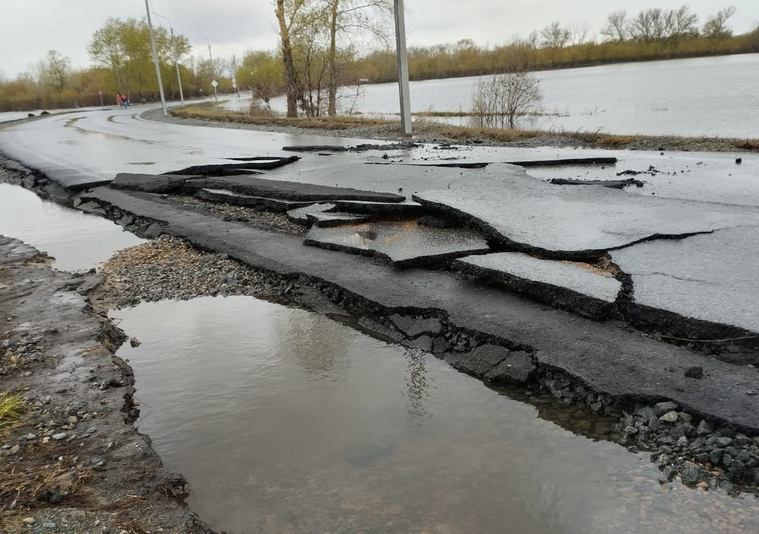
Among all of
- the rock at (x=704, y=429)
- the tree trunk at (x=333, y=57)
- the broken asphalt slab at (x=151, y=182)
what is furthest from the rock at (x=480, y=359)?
the tree trunk at (x=333, y=57)

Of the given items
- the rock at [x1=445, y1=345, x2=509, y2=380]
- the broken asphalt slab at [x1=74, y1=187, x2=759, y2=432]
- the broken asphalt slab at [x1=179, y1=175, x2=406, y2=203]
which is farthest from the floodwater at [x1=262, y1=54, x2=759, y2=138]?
the rock at [x1=445, y1=345, x2=509, y2=380]

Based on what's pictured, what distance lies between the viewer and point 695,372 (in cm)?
338

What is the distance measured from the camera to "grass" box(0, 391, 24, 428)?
10.8ft

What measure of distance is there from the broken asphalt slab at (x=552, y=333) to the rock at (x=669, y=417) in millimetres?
93

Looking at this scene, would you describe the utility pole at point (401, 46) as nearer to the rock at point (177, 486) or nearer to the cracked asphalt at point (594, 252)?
the cracked asphalt at point (594, 252)

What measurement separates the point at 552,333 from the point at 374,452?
1.65m

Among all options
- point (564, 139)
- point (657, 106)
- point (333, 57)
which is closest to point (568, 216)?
point (564, 139)

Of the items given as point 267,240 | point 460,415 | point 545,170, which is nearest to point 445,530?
point 460,415

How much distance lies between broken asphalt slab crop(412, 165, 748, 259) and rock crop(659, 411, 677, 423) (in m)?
2.22

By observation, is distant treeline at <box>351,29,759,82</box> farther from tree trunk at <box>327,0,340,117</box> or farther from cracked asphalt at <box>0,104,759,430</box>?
cracked asphalt at <box>0,104,759,430</box>

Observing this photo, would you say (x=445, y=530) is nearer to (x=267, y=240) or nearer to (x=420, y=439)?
(x=420, y=439)

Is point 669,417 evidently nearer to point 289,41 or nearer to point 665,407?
point 665,407

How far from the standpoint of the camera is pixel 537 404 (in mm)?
3561

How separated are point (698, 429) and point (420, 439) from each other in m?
1.51
